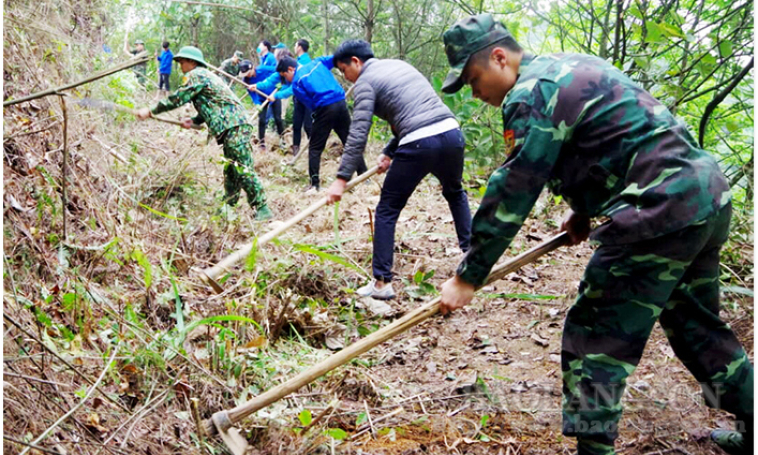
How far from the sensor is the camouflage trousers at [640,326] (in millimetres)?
1940

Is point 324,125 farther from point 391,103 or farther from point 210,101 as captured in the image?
point 391,103

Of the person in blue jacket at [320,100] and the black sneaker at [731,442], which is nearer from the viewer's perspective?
the black sneaker at [731,442]

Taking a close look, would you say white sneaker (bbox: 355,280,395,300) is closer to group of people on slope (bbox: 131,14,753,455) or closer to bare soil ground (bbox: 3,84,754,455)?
bare soil ground (bbox: 3,84,754,455)

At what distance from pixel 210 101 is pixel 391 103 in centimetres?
244

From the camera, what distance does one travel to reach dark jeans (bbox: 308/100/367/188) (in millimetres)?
7086

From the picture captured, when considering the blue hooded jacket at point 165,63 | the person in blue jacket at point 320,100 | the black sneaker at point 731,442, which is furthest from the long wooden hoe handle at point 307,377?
the blue hooded jacket at point 165,63

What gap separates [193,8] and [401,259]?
10310mm

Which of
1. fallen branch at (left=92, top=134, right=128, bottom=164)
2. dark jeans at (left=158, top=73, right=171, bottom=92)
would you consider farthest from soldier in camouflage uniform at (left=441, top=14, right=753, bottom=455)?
dark jeans at (left=158, top=73, right=171, bottom=92)

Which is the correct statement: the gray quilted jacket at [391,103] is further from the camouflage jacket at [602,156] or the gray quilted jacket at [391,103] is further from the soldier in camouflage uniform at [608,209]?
the camouflage jacket at [602,156]

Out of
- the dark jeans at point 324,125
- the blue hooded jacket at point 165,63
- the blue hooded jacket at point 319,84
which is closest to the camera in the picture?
the blue hooded jacket at point 319,84

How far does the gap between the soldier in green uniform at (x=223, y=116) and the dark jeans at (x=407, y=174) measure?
79.9 inches

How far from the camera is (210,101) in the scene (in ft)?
19.1

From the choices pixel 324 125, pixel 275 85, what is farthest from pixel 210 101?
pixel 275 85

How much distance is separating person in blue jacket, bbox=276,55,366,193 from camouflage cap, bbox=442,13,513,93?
4.70 m
